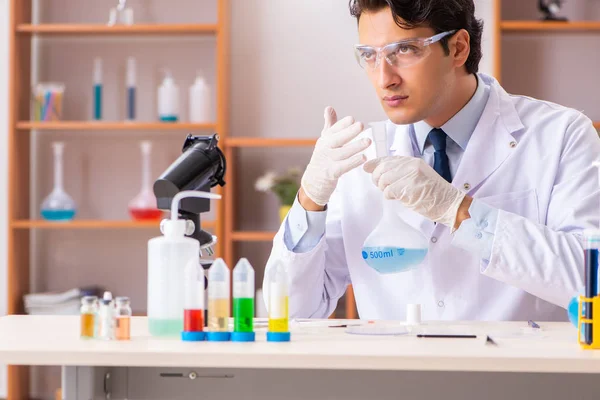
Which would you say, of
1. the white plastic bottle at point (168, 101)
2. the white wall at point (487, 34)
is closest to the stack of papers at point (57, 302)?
the white plastic bottle at point (168, 101)

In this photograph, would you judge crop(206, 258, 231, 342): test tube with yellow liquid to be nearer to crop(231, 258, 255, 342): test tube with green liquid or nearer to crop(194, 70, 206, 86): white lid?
crop(231, 258, 255, 342): test tube with green liquid

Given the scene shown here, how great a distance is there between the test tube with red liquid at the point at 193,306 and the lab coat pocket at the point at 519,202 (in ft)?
2.50

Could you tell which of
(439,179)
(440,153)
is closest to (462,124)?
(440,153)

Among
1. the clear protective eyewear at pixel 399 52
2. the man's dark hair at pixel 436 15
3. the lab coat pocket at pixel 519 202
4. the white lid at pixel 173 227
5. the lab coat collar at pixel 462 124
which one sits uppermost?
the man's dark hair at pixel 436 15

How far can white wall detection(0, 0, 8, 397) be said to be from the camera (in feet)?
11.6

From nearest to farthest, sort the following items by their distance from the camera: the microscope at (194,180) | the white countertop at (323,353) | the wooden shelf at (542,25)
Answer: the white countertop at (323,353), the microscope at (194,180), the wooden shelf at (542,25)

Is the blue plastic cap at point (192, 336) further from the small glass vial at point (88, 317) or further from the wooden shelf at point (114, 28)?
the wooden shelf at point (114, 28)

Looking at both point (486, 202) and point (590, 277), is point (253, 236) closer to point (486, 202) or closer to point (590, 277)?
point (486, 202)

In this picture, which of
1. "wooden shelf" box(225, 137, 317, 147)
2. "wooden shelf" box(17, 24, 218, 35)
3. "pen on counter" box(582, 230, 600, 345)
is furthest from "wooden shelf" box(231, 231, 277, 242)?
"pen on counter" box(582, 230, 600, 345)

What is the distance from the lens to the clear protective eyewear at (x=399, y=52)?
1616 mm

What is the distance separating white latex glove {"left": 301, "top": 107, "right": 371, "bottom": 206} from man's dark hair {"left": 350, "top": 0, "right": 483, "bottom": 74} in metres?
0.26

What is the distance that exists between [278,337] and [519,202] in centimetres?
76

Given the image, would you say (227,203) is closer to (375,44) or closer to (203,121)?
(203,121)

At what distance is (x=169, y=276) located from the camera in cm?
119
